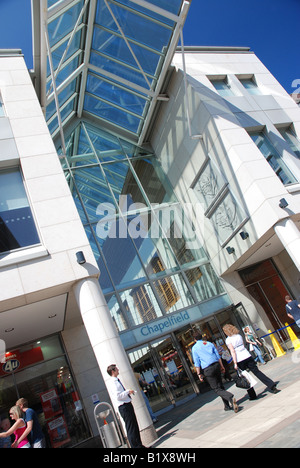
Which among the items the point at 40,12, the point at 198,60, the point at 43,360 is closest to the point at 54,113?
the point at 40,12

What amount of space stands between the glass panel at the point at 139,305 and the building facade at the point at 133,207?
0.16ft

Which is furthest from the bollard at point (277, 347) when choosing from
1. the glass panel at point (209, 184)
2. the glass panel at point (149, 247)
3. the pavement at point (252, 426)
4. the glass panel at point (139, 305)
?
the glass panel at point (209, 184)

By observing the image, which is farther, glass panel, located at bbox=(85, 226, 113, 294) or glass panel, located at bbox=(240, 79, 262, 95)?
glass panel, located at bbox=(240, 79, 262, 95)

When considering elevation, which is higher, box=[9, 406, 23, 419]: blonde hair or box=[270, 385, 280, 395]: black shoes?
box=[9, 406, 23, 419]: blonde hair

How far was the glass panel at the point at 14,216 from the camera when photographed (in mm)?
8531

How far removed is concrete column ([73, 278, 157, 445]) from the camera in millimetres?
7051

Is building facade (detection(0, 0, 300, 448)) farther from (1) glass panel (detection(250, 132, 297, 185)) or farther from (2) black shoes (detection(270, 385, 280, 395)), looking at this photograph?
(2) black shoes (detection(270, 385, 280, 395))

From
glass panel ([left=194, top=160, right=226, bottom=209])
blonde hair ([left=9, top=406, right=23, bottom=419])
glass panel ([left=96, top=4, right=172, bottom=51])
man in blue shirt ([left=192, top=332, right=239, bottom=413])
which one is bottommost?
man in blue shirt ([left=192, top=332, right=239, bottom=413])

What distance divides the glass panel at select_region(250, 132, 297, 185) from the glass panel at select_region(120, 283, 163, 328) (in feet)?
22.7

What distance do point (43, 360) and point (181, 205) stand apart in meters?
8.93

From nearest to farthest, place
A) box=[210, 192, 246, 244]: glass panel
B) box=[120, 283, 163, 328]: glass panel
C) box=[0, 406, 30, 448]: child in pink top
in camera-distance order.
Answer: box=[0, 406, 30, 448]: child in pink top → box=[120, 283, 163, 328]: glass panel → box=[210, 192, 246, 244]: glass panel

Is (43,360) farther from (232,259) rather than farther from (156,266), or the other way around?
(232,259)

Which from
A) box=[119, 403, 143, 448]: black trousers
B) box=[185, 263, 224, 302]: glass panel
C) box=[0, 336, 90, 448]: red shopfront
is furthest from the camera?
box=[185, 263, 224, 302]: glass panel

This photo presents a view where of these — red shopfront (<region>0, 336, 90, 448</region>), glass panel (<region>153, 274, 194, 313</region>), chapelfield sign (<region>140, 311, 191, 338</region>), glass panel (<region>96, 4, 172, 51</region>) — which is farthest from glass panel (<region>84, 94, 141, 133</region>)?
red shopfront (<region>0, 336, 90, 448</region>)
